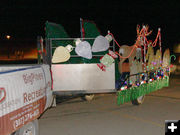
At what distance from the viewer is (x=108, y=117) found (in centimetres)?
780

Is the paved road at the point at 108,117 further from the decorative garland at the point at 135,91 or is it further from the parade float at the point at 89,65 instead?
the parade float at the point at 89,65

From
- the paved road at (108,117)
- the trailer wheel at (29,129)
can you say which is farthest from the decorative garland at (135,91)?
the trailer wheel at (29,129)

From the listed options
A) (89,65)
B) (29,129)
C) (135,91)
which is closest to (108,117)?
(135,91)

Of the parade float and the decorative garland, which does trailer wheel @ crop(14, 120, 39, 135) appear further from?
the decorative garland

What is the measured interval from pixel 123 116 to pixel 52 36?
3591mm

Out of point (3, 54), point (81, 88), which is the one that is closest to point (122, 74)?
point (81, 88)

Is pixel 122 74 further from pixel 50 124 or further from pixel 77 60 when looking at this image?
pixel 50 124

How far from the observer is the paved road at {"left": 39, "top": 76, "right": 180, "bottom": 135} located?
6.47m

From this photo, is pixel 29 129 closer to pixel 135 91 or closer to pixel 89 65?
pixel 89 65

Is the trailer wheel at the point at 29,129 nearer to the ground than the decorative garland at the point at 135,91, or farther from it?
nearer to the ground

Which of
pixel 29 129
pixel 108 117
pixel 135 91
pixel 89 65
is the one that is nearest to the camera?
pixel 29 129

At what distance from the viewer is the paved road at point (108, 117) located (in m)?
6.47

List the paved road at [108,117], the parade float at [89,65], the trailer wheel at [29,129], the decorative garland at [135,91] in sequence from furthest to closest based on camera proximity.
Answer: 1. the decorative garland at [135,91]
2. the parade float at [89,65]
3. the paved road at [108,117]
4. the trailer wheel at [29,129]

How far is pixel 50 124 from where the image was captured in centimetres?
714
